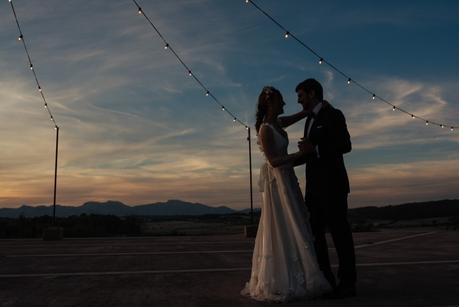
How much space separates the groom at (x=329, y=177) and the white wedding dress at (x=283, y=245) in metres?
0.19

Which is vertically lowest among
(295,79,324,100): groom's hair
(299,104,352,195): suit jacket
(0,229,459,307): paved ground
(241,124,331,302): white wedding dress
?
(0,229,459,307): paved ground

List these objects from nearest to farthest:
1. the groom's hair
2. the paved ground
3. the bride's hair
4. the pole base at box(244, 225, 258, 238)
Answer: the paved ground < the groom's hair < the bride's hair < the pole base at box(244, 225, 258, 238)

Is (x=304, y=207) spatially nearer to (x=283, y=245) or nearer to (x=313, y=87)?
(x=283, y=245)

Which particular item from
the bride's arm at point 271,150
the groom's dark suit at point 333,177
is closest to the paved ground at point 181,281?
the groom's dark suit at point 333,177

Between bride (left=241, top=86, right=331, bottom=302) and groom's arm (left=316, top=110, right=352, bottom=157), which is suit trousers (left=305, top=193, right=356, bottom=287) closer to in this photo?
bride (left=241, top=86, right=331, bottom=302)

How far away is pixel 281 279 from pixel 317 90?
193 centimetres

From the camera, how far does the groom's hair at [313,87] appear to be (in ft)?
18.4

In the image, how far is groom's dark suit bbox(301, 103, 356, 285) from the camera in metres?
5.36

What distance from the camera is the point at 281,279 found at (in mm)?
5309

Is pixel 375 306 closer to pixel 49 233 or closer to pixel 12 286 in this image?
pixel 12 286

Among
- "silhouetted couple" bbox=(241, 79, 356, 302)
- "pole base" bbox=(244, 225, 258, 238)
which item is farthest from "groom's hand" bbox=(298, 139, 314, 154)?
"pole base" bbox=(244, 225, 258, 238)

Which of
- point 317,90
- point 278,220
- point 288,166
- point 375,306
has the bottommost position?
point 375,306

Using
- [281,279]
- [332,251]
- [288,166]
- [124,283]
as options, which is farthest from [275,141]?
[332,251]

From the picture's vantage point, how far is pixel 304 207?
18.6 ft
